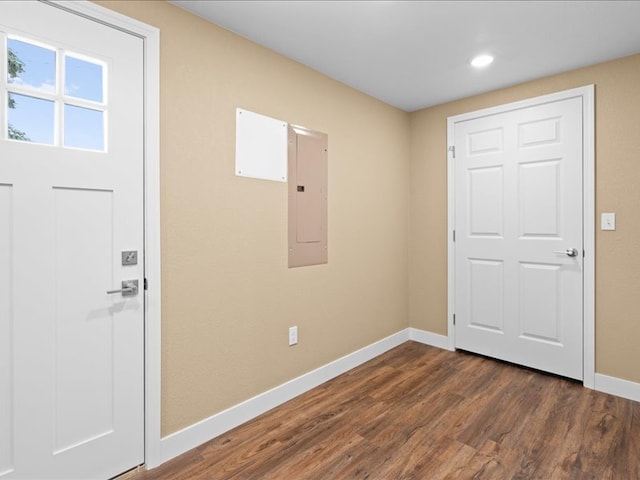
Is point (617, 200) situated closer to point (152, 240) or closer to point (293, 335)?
point (293, 335)

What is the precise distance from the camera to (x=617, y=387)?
99.3 inches

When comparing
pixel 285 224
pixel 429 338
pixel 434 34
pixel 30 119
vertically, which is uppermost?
pixel 434 34

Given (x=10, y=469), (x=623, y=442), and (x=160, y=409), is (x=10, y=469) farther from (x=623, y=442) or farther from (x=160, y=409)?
(x=623, y=442)

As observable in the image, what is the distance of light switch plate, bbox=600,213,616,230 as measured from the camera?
253cm

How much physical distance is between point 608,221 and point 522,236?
59 centimetres

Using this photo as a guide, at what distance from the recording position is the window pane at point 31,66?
1409mm

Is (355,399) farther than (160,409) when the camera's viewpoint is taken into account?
Yes

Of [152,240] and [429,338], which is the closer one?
[152,240]

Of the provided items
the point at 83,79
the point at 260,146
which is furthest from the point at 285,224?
the point at 83,79

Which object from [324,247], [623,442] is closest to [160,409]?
[324,247]

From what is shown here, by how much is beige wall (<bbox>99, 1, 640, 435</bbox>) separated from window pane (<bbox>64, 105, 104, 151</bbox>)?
0.30 m

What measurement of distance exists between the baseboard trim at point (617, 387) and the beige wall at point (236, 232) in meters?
1.83

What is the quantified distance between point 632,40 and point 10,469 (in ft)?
13.5

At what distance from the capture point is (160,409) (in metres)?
1.83
